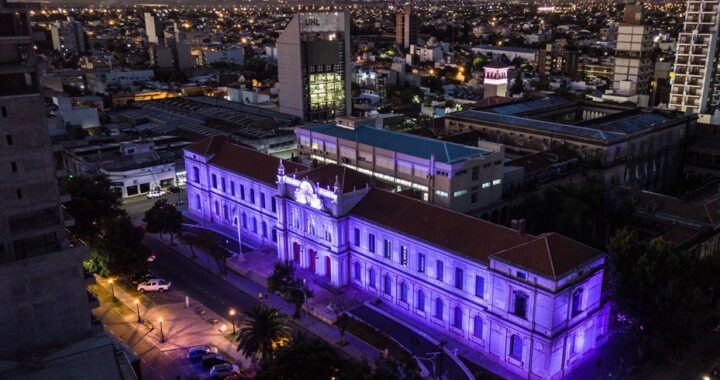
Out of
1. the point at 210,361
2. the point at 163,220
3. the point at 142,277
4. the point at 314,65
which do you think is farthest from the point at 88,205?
the point at 314,65

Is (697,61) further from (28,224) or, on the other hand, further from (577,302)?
(28,224)

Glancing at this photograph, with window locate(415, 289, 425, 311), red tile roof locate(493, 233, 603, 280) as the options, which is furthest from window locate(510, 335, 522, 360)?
window locate(415, 289, 425, 311)

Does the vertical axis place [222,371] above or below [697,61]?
below

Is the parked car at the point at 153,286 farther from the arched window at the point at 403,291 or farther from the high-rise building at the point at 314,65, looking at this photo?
the high-rise building at the point at 314,65

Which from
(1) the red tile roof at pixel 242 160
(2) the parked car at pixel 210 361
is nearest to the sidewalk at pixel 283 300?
(2) the parked car at pixel 210 361

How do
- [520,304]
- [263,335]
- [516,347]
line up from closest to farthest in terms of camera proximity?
1. [263,335]
2. [520,304]
3. [516,347]
